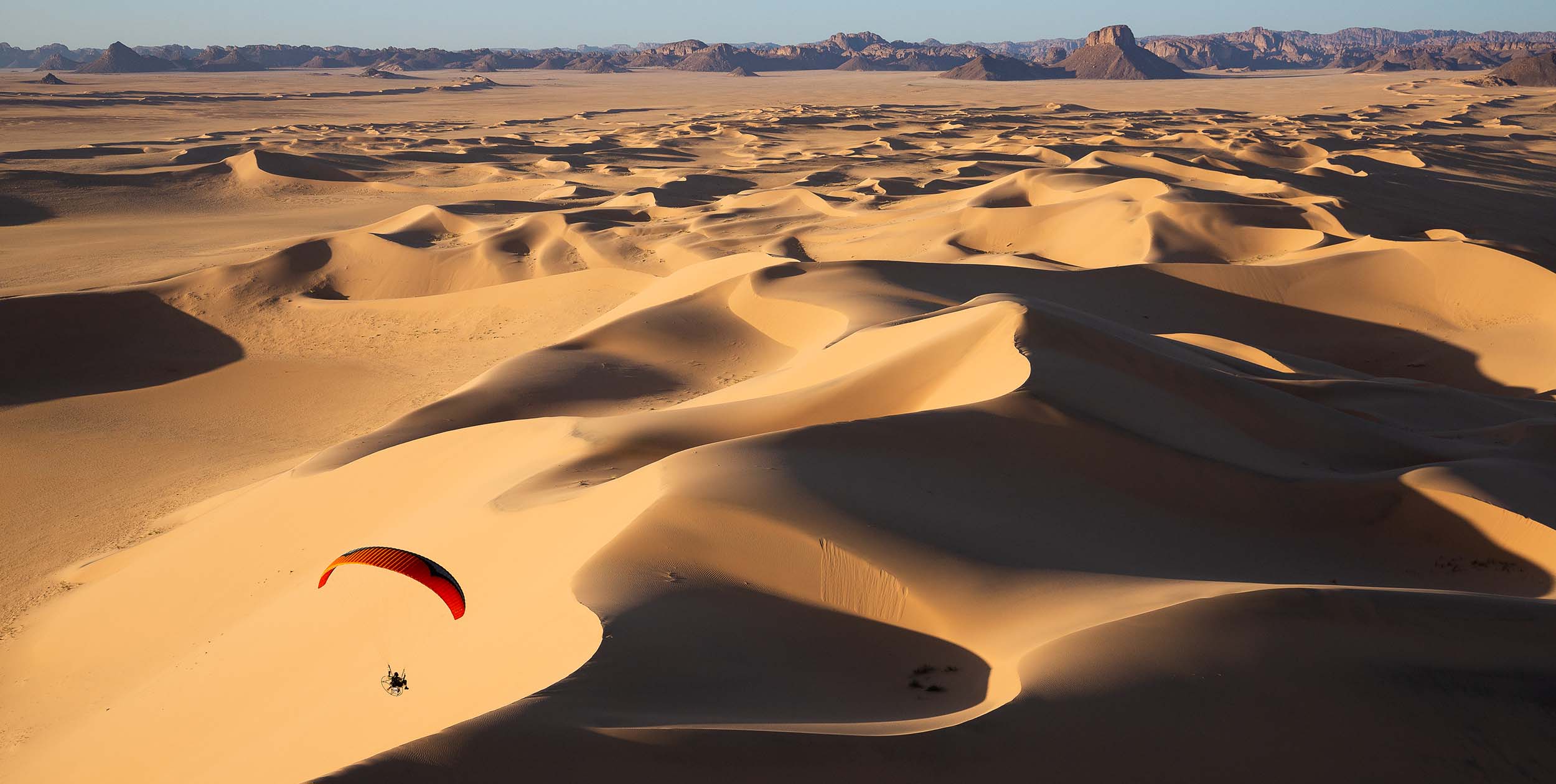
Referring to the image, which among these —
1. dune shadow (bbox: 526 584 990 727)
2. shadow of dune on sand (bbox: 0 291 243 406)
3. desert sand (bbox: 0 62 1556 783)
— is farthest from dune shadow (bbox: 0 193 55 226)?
→ dune shadow (bbox: 526 584 990 727)

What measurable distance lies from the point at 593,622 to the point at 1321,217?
18712mm

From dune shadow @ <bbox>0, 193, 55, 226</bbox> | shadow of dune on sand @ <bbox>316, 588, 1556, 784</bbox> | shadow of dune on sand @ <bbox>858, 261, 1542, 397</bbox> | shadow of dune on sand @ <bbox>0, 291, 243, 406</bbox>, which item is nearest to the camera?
shadow of dune on sand @ <bbox>316, 588, 1556, 784</bbox>

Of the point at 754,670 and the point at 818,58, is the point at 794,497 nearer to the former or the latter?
the point at 754,670

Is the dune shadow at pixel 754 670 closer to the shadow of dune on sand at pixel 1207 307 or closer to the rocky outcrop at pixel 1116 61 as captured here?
the shadow of dune on sand at pixel 1207 307

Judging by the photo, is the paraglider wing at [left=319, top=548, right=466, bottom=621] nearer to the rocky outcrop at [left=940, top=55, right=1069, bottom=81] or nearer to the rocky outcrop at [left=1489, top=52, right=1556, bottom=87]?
the rocky outcrop at [left=1489, top=52, right=1556, bottom=87]

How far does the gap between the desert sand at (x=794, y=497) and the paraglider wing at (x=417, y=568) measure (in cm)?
41

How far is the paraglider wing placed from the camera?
4.37m

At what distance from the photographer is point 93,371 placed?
13961 mm

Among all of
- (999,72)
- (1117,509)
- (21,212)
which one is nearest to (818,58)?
(999,72)

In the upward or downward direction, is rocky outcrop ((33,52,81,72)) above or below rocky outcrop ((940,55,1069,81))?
above

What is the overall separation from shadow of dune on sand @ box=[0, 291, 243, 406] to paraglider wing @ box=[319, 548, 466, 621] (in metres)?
11.1

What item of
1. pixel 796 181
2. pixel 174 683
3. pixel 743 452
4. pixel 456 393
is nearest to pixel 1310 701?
pixel 743 452

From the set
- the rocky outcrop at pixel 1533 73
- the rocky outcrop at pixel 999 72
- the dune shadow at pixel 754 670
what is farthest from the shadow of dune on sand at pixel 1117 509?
the rocky outcrop at pixel 999 72

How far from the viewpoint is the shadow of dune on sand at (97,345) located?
13.5 metres
